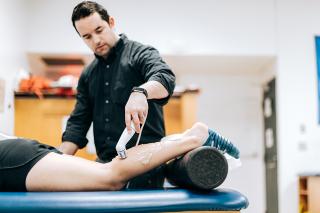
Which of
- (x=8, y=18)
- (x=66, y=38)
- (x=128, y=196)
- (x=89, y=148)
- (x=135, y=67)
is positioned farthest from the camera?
(x=66, y=38)

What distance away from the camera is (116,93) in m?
1.58

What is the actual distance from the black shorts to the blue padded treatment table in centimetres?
10

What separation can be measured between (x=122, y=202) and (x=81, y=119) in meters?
0.71

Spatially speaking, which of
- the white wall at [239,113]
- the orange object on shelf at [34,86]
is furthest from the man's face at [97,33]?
the white wall at [239,113]

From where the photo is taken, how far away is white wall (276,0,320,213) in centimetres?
413

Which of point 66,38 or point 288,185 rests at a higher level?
point 66,38

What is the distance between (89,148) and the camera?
2.94 metres

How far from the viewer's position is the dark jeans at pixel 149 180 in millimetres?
1425

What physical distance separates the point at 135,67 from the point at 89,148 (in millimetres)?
1505

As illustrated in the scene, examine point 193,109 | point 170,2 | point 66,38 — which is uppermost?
point 170,2

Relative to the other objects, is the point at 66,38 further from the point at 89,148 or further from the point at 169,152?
the point at 169,152

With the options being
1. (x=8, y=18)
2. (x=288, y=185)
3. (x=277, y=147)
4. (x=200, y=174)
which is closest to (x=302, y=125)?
(x=277, y=147)

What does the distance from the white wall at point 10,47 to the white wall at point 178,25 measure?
0.84ft

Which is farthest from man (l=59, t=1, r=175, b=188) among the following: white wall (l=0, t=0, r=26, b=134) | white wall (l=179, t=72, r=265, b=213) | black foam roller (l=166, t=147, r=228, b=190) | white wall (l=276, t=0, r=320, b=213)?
white wall (l=179, t=72, r=265, b=213)
